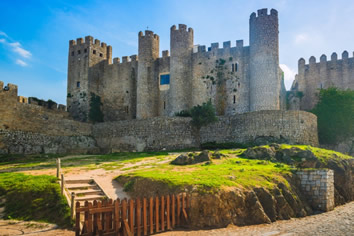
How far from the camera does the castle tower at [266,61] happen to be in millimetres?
34438

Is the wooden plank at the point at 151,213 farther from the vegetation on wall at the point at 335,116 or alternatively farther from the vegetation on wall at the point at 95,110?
the vegetation on wall at the point at 95,110

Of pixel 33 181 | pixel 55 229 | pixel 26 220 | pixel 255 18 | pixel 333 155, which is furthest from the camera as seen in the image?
pixel 255 18

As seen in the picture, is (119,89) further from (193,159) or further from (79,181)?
(79,181)

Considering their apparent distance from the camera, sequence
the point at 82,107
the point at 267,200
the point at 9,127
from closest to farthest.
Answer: the point at 267,200, the point at 9,127, the point at 82,107

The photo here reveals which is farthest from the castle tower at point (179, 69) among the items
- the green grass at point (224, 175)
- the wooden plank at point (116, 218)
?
the wooden plank at point (116, 218)

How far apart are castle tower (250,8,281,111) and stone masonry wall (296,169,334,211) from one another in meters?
17.6

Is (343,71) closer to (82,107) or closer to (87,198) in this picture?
(82,107)

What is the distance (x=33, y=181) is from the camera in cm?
1584

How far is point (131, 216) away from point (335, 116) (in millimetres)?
30590

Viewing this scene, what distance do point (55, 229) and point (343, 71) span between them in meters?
39.4

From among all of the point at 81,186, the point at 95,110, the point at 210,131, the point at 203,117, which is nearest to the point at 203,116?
the point at 203,117

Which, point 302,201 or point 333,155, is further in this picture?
point 333,155

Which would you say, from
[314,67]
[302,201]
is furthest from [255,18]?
[302,201]

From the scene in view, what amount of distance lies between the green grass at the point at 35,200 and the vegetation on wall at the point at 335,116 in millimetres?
28216
